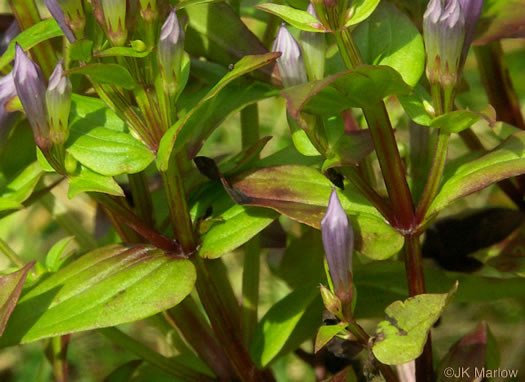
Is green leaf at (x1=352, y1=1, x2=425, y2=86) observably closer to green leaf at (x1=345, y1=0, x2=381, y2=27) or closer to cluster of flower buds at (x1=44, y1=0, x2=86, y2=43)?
green leaf at (x1=345, y1=0, x2=381, y2=27)

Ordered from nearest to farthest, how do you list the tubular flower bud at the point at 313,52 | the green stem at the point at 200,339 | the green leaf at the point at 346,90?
the green leaf at the point at 346,90 → the tubular flower bud at the point at 313,52 → the green stem at the point at 200,339

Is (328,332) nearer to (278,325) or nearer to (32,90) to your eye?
(278,325)

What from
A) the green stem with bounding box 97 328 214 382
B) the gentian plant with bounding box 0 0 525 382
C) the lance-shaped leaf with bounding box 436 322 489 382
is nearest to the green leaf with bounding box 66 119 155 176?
the gentian plant with bounding box 0 0 525 382

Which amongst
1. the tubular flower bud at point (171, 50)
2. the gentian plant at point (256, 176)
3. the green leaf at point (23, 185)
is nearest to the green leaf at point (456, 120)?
the gentian plant at point (256, 176)

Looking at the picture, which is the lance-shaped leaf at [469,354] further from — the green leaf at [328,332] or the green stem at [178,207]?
the green stem at [178,207]

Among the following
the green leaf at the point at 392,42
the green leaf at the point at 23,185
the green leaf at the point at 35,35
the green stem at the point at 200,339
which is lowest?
the green stem at the point at 200,339

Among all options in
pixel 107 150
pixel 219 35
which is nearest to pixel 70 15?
pixel 107 150
